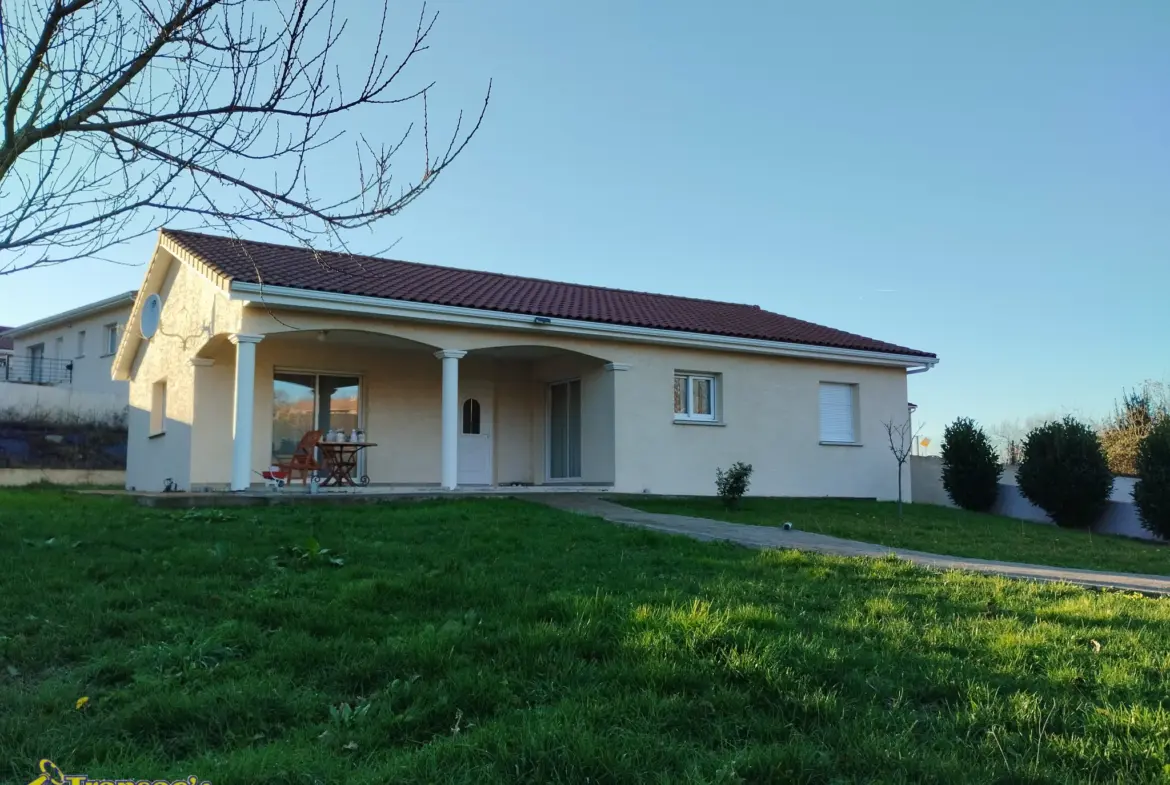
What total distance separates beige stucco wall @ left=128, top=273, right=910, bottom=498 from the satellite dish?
0.27 meters

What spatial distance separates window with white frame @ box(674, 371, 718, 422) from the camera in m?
16.7

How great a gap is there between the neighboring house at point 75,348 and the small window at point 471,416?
12679mm

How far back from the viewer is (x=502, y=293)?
655 inches

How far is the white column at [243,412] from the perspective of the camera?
1282 cm

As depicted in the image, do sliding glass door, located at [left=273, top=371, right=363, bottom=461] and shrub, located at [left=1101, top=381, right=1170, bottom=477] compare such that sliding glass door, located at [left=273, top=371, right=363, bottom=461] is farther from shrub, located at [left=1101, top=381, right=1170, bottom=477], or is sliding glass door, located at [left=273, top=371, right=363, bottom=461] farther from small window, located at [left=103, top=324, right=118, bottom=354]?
shrub, located at [left=1101, top=381, right=1170, bottom=477]

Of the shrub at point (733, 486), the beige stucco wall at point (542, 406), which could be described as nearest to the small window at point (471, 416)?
the beige stucco wall at point (542, 406)

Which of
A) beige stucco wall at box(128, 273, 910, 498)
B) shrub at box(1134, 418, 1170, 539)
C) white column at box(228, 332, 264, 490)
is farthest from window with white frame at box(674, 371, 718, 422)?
shrub at box(1134, 418, 1170, 539)

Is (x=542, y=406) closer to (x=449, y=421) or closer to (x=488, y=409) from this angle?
(x=488, y=409)

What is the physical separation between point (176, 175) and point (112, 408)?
23038mm

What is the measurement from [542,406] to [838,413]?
246 inches

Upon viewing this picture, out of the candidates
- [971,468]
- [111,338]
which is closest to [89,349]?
[111,338]

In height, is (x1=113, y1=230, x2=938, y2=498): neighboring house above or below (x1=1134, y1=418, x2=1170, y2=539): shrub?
above

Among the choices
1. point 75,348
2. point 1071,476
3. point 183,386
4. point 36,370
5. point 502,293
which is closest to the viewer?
point 183,386

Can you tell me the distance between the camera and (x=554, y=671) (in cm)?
408
